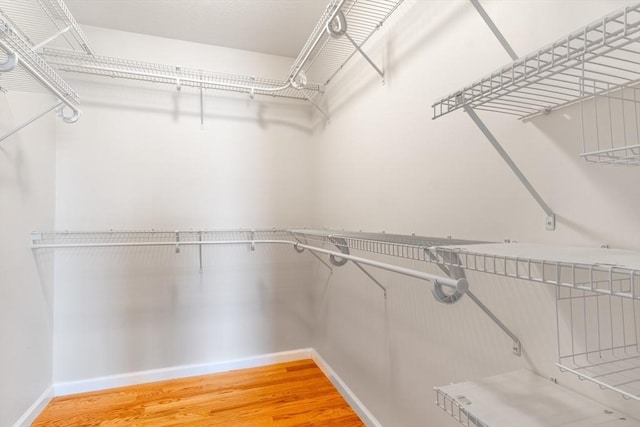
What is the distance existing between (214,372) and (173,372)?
0.29 m

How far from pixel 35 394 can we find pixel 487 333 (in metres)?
2.53

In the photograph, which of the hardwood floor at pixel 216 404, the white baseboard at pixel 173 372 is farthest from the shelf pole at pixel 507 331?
the white baseboard at pixel 173 372

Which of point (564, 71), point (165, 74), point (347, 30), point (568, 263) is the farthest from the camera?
point (165, 74)

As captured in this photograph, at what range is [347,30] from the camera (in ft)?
5.73

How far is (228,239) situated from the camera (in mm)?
2521

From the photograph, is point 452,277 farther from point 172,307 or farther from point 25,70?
point 172,307

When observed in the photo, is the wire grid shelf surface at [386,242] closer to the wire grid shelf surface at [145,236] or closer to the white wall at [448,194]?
the white wall at [448,194]

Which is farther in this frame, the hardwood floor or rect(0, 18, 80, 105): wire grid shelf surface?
the hardwood floor

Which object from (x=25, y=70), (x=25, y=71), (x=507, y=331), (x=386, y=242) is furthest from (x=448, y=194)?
(x=25, y=71)

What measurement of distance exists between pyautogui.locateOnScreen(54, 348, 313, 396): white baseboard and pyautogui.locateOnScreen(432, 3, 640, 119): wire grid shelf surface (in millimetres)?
2389

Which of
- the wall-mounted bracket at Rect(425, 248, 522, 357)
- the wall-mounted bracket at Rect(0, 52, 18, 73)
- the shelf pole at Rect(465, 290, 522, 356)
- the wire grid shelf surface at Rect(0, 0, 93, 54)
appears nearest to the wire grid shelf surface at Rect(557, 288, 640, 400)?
the shelf pole at Rect(465, 290, 522, 356)

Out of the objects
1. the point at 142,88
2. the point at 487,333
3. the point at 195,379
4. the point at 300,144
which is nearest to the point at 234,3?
the point at 142,88

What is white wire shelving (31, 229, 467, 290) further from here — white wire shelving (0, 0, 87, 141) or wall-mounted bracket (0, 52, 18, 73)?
wall-mounted bracket (0, 52, 18, 73)

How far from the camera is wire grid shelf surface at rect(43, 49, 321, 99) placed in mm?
2010
